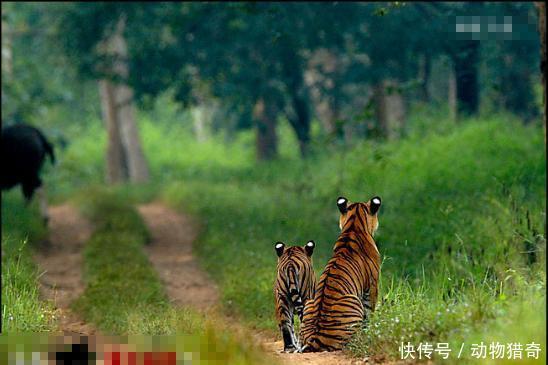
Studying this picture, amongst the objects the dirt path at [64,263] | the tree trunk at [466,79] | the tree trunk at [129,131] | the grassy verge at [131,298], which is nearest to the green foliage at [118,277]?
the grassy verge at [131,298]

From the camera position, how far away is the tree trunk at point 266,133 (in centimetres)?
2770

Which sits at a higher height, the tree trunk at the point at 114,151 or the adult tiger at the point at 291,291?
the tree trunk at the point at 114,151

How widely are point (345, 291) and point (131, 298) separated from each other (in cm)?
389

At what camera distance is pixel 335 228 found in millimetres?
14336

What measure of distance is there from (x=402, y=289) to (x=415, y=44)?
12.5m

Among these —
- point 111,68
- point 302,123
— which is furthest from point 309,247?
point 111,68

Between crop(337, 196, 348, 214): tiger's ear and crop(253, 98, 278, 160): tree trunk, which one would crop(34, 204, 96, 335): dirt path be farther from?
crop(253, 98, 278, 160): tree trunk

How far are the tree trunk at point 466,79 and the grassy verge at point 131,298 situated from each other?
701 cm

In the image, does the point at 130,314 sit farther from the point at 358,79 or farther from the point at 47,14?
the point at 47,14

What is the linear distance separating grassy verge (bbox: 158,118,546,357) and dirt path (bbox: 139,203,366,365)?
0.22 m

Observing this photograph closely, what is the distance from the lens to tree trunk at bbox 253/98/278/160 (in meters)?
27.7

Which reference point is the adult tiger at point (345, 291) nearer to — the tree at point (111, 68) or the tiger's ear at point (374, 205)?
the tiger's ear at point (374, 205)

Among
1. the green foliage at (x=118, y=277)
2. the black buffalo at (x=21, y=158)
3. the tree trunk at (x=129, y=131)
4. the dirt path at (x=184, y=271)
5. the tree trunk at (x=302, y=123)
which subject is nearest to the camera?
the dirt path at (x=184, y=271)

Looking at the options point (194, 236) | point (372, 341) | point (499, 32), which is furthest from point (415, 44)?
point (372, 341)
